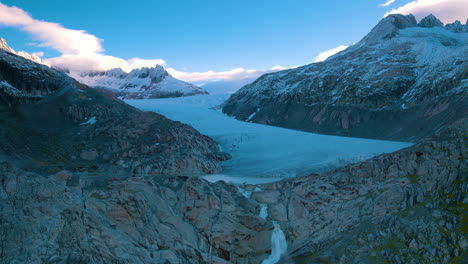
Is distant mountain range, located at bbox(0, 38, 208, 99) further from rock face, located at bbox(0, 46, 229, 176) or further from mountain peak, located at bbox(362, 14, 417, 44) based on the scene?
rock face, located at bbox(0, 46, 229, 176)

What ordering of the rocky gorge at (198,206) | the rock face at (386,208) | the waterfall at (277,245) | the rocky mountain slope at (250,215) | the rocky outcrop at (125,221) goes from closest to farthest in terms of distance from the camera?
the rocky outcrop at (125,221), the rocky mountain slope at (250,215), the rocky gorge at (198,206), the rock face at (386,208), the waterfall at (277,245)

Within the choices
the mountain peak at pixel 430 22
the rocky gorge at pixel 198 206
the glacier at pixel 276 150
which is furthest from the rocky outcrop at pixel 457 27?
the rocky gorge at pixel 198 206

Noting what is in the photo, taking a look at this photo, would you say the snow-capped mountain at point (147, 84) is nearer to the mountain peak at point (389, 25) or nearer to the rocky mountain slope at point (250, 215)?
the mountain peak at point (389, 25)

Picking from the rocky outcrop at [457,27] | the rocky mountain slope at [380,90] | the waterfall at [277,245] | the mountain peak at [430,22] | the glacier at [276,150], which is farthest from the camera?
the mountain peak at [430,22]

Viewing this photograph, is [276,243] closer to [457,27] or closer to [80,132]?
[80,132]

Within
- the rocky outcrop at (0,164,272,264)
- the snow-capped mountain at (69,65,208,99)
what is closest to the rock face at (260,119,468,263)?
the rocky outcrop at (0,164,272,264)

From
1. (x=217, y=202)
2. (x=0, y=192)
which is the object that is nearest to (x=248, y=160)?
(x=217, y=202)

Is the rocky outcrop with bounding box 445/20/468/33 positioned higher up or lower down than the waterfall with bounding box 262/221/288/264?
higher up

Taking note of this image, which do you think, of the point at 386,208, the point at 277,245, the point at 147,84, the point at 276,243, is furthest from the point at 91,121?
the point at 147,84
